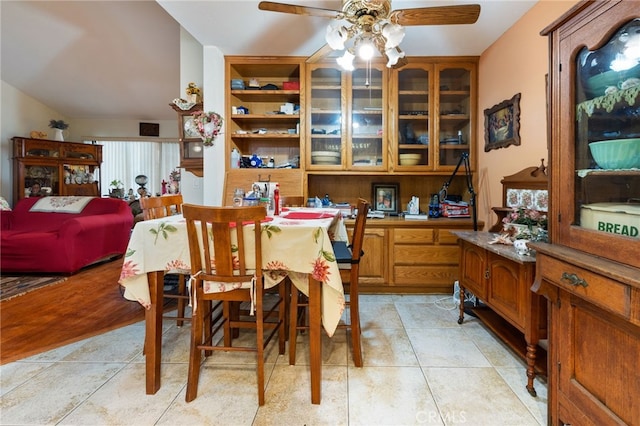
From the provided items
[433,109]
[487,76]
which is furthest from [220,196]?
[487,76]

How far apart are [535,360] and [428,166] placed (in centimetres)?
200

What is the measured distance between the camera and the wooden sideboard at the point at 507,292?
1520 mm

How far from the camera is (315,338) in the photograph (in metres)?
1.48

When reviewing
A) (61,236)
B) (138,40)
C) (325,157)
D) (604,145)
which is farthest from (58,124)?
(604,145)

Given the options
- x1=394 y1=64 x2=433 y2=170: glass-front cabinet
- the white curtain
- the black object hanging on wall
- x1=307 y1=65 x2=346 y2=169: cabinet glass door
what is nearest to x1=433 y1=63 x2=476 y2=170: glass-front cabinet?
x1=394 y1=64 x2=433 y2=170: glass-front cabinet

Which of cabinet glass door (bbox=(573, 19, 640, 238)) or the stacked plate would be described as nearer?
cabinet glass door (bbox=(573, 19, 640, 238))

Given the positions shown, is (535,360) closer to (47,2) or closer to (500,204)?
(500,204)

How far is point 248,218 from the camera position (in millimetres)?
1271

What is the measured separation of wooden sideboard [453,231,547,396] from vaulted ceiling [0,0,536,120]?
1827 mm

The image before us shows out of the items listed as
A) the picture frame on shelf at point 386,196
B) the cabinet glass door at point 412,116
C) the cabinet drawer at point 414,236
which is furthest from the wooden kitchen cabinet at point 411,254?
the cabinet glass door at point 412,116

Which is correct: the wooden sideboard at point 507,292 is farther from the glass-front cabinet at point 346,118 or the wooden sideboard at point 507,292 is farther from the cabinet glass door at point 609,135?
the glass-front cabinet at point 346,118

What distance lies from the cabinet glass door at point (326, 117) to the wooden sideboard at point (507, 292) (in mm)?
1537

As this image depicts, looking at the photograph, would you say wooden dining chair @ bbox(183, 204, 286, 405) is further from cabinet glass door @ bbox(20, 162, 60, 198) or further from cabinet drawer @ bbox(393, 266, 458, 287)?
cabinet glass door @ bbox(20, 162, 60, 198)

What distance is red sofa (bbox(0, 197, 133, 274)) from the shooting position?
349 cm
